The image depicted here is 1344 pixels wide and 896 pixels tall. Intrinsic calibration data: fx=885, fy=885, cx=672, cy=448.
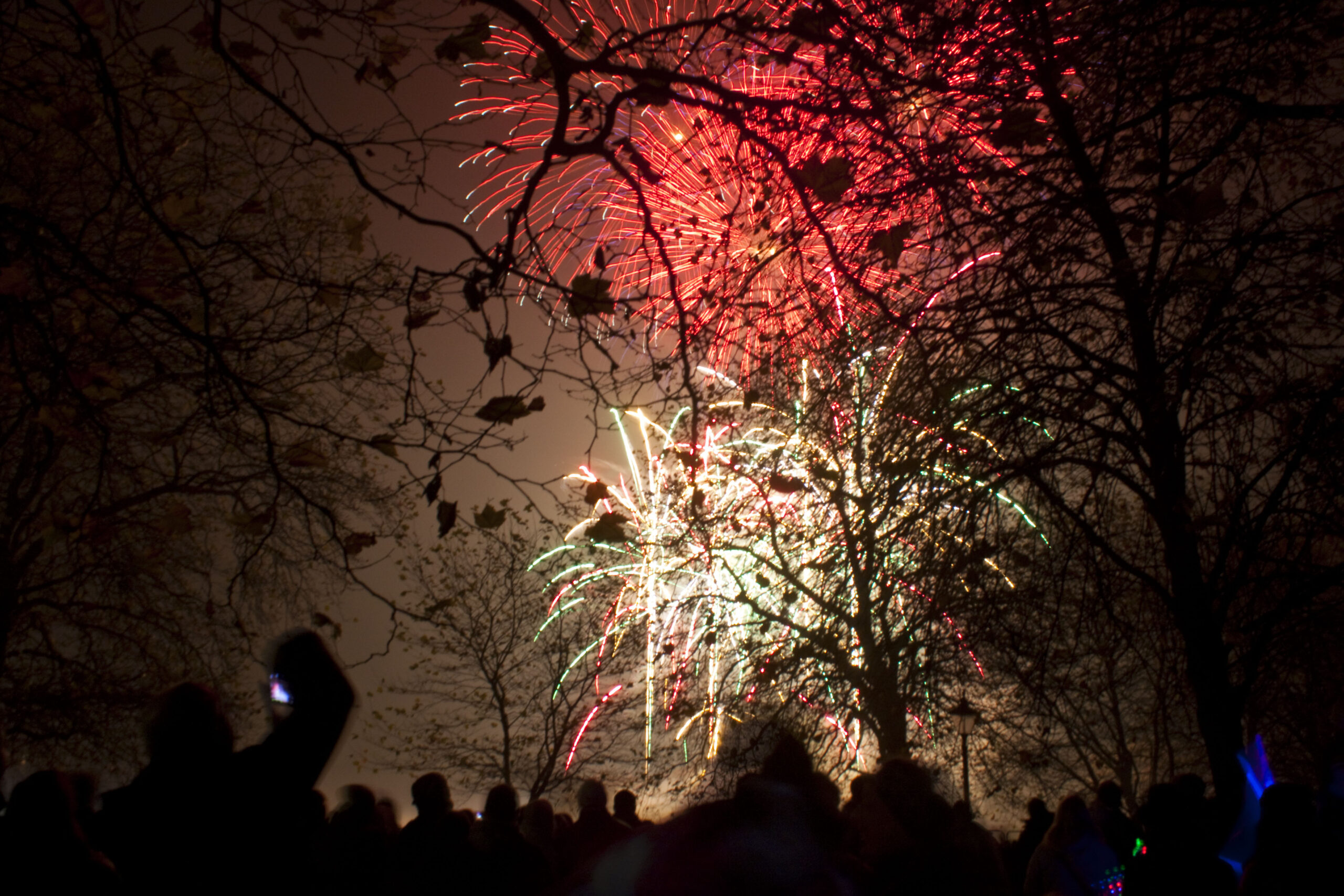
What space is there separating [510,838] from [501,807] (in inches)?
17.2

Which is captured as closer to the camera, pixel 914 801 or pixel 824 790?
pixel 914 801

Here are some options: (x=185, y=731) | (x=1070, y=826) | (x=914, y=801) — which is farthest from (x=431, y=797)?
(x=1070, y=826)

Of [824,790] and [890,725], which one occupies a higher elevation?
[890,725]

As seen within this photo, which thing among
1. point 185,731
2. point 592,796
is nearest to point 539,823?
point 592,796

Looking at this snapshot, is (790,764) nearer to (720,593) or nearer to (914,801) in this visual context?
(914,801)

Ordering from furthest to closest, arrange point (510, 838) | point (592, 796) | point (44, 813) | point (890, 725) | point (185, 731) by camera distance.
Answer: point (890, 725) < point (592, 796) < point (510, 838) < point (44, 813) < point (185, 731)

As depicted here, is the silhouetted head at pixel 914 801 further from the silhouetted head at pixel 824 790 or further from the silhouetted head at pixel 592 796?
the silhouetted head at pixel 592 796

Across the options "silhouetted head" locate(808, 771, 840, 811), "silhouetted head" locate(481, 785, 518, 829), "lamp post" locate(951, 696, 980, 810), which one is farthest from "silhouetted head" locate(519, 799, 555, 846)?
"lamp post" locate(951, 696, 980, 810)

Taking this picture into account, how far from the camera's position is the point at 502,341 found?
329cm

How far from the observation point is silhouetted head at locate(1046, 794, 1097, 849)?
14.9ft

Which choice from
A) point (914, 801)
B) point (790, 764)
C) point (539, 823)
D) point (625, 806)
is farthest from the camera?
point (625, 806)

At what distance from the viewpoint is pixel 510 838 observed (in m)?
4.11

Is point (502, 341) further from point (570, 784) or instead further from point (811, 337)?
point (570, 784)

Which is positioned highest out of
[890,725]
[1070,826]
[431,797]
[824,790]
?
[890,725]
